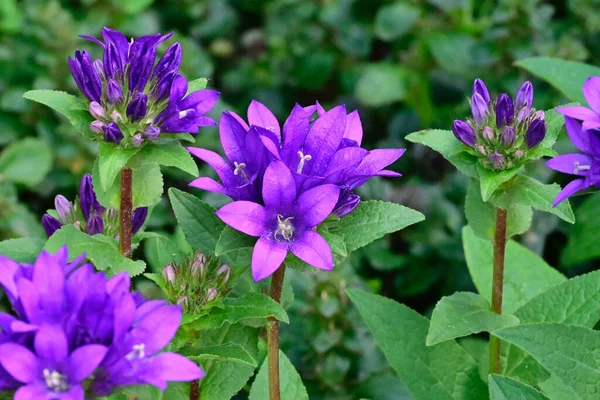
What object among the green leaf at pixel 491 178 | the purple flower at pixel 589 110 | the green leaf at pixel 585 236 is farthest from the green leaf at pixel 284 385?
the green leaf at pixel 585 236

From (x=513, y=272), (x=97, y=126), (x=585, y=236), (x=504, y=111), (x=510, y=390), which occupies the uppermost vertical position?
(x=97, y=126)

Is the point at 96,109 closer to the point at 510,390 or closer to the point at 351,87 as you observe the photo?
the point at 510,390

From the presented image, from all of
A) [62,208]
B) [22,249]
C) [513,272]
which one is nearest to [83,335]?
[22,249]

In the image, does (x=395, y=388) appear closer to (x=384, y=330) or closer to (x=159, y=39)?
(x=384, y=330)

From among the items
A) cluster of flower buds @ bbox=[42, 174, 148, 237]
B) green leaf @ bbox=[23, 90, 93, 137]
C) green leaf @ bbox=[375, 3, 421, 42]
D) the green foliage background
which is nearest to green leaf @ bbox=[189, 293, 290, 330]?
cluster of flower buds @ bbox=[42, 174, 148, 237]

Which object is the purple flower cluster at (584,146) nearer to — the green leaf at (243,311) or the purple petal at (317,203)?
the purple petal at (317,203)

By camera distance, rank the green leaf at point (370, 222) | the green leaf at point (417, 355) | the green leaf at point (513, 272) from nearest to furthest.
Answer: the green leaf at point (370, 222), the green leaf at point (417, 355), the green leaf at point (513, 272)

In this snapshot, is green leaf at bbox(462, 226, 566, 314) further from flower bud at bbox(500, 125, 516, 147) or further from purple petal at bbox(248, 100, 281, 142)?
purple petal at bbox(248, 100, 281, 142)

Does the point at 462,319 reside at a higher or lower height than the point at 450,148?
lower
